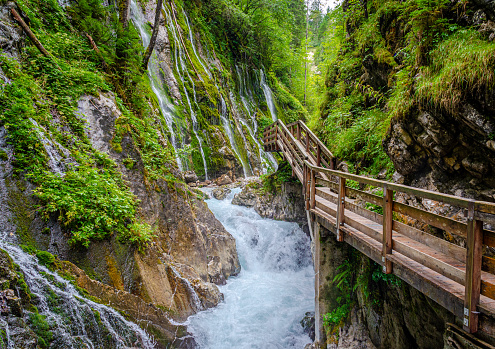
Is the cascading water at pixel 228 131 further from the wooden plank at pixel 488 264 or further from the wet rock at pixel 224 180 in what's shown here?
the wooden plank at pixel 488 264

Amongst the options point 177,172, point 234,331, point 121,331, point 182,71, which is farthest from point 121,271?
point 182,71

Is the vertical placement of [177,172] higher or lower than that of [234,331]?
higher

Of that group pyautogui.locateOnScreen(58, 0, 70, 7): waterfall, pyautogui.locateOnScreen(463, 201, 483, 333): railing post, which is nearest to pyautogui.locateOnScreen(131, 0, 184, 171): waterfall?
pyautogui.locateOnScreen(58, 0, 70, 7): waterfall

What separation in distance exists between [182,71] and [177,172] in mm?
10185

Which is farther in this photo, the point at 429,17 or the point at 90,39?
the point at 90,39

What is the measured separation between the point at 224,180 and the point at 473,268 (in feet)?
42.6

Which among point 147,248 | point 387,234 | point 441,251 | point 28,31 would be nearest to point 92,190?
point 147,248

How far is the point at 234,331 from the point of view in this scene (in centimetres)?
603

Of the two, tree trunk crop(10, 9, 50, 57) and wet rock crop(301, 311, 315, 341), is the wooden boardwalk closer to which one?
wet rock crop(301, 311, 315, 341)

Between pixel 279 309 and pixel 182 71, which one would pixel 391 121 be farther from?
pixel 182 71

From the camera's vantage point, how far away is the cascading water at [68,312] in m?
3.19

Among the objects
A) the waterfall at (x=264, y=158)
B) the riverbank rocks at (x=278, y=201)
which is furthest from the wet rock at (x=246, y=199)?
the waterfall at (x=264, y=158)

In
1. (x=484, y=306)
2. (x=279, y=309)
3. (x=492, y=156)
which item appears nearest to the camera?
(x=484, y=306)

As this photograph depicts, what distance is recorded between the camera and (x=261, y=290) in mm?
7855
